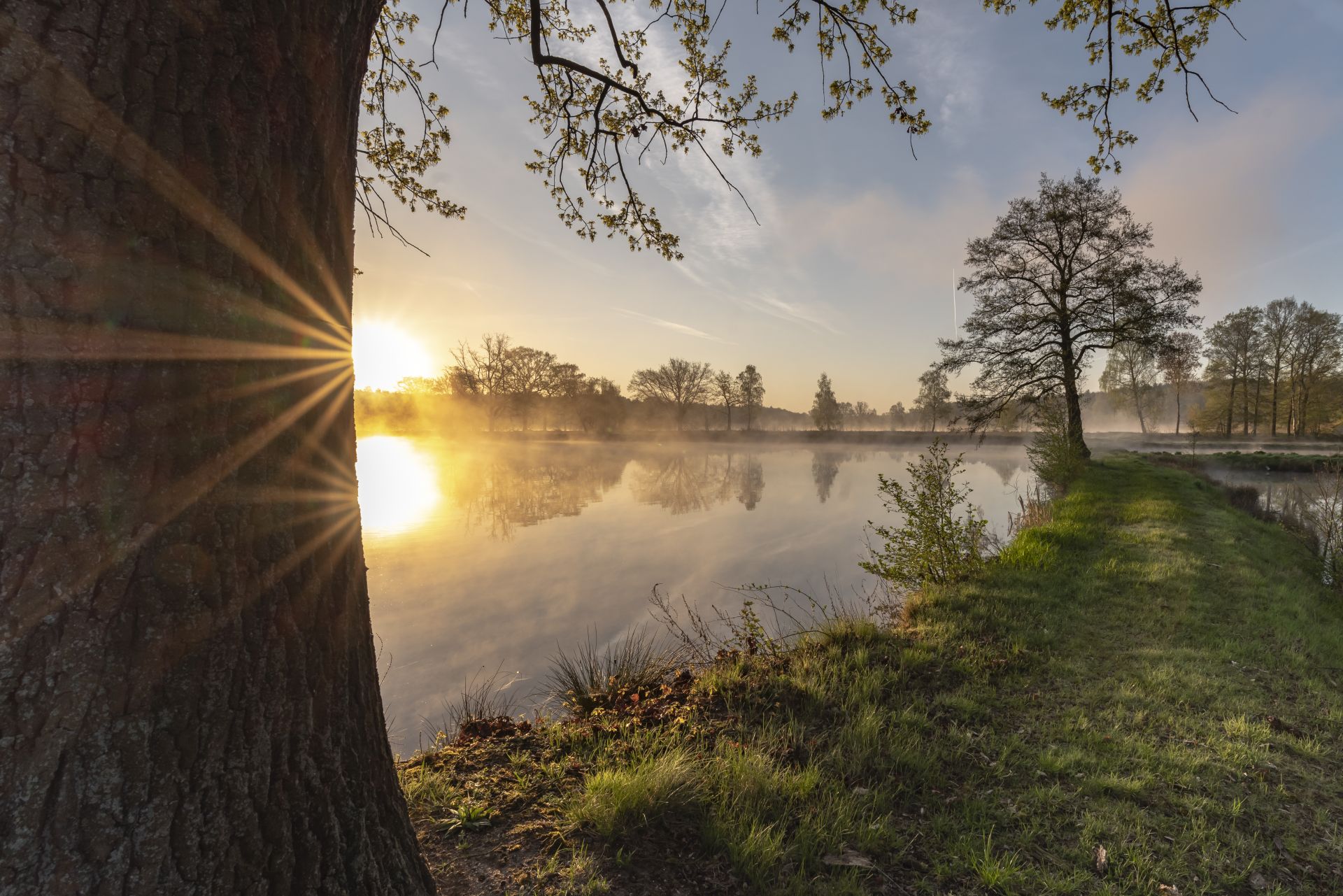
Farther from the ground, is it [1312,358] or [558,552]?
[1312,358]

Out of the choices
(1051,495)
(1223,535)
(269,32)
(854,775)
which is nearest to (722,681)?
(854,775)

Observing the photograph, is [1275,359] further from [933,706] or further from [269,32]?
[269,32]

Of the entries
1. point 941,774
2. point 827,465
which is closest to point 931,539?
point 941,774

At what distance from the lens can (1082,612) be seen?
5344 mm

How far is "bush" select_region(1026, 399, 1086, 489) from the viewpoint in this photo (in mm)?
15352

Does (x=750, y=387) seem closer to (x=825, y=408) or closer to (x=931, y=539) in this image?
(x=825, y=408)

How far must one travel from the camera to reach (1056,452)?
1548 centimetres

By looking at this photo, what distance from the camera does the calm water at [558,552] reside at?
612cm

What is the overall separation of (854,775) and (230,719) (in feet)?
9.06

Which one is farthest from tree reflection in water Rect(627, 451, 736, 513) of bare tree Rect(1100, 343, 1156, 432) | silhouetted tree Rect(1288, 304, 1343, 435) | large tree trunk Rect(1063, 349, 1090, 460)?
silhouetted tree Rect(1288, 304, 1343, 435)

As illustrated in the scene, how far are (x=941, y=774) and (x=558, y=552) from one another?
840cm

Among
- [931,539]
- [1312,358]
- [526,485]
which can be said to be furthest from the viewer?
[1312,358]

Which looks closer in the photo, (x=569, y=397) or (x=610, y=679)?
(x=610, y=679)

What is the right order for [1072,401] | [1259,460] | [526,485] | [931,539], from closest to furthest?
[931,539], [1072,401], [526,485], [1259,460]
